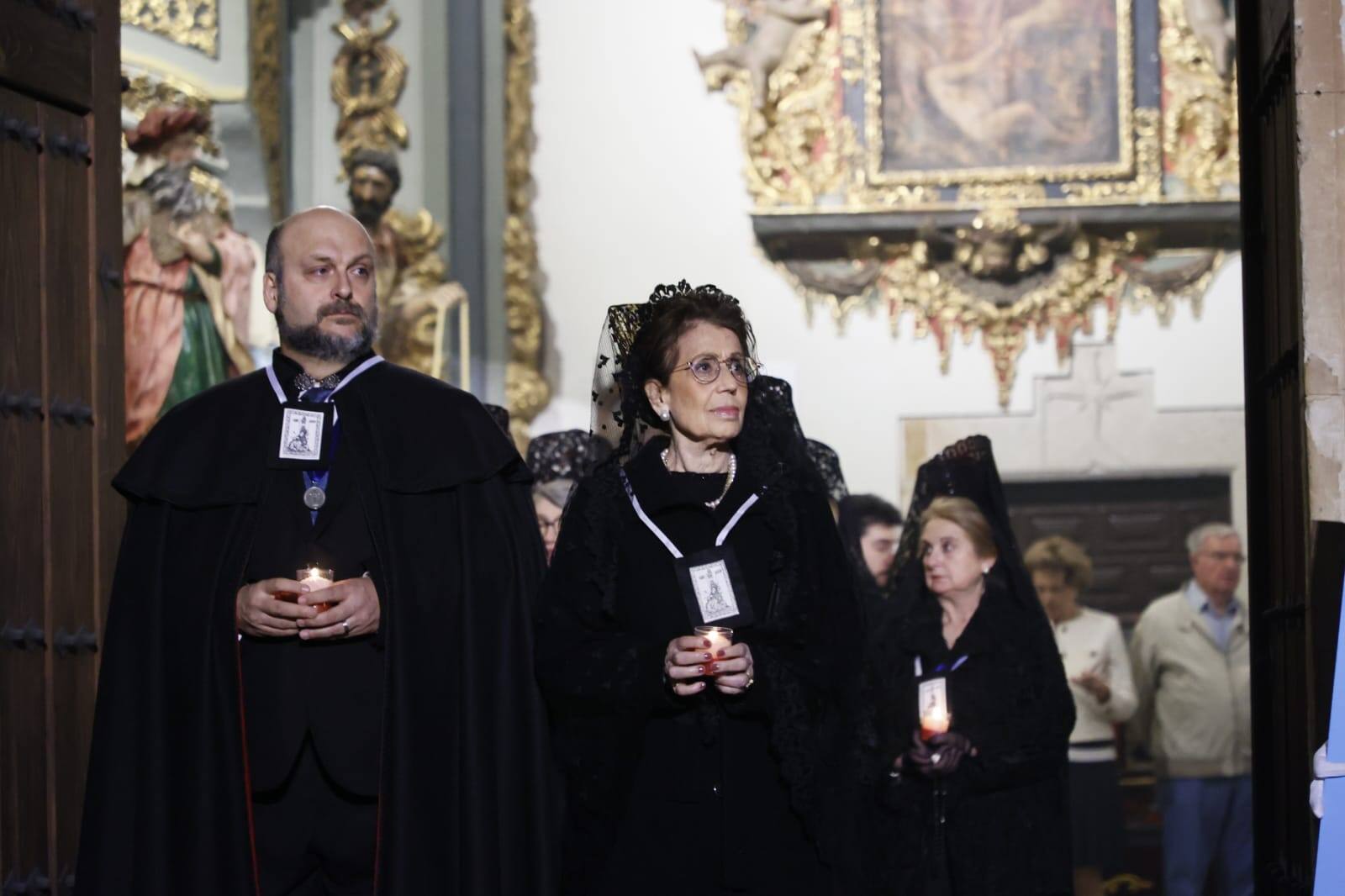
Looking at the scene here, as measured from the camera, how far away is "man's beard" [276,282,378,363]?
452 cm

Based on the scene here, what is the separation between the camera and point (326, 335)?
14.8 ft

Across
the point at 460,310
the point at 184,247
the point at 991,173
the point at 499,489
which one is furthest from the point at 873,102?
the point at 499,489

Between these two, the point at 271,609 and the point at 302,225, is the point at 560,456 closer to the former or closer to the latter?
the point at 302,225

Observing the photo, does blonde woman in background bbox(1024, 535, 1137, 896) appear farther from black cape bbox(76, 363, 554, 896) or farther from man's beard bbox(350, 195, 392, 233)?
black cape bbox(76, 363, 554, 896)

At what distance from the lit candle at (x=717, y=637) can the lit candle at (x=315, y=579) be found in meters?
0.82

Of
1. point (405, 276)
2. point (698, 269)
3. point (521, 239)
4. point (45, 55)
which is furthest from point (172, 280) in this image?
point (45, 55)

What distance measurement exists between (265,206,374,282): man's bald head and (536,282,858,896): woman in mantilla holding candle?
2.53 feet

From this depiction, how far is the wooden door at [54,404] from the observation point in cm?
442

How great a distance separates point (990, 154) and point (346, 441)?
7856 mm

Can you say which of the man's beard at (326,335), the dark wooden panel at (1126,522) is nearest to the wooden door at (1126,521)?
the dark wooden panel at (1126,522)

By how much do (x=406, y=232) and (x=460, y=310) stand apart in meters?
0.54

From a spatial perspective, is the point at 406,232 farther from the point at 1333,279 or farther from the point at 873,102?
the point at 1333,279

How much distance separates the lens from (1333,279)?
3.94 meters

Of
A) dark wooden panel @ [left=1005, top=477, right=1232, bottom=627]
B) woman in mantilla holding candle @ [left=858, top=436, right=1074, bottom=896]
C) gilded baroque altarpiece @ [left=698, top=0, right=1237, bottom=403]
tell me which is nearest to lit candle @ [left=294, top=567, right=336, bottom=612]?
woman in mantilla holding candle @ [left=858, top=436, right=1074, bottom=896]
